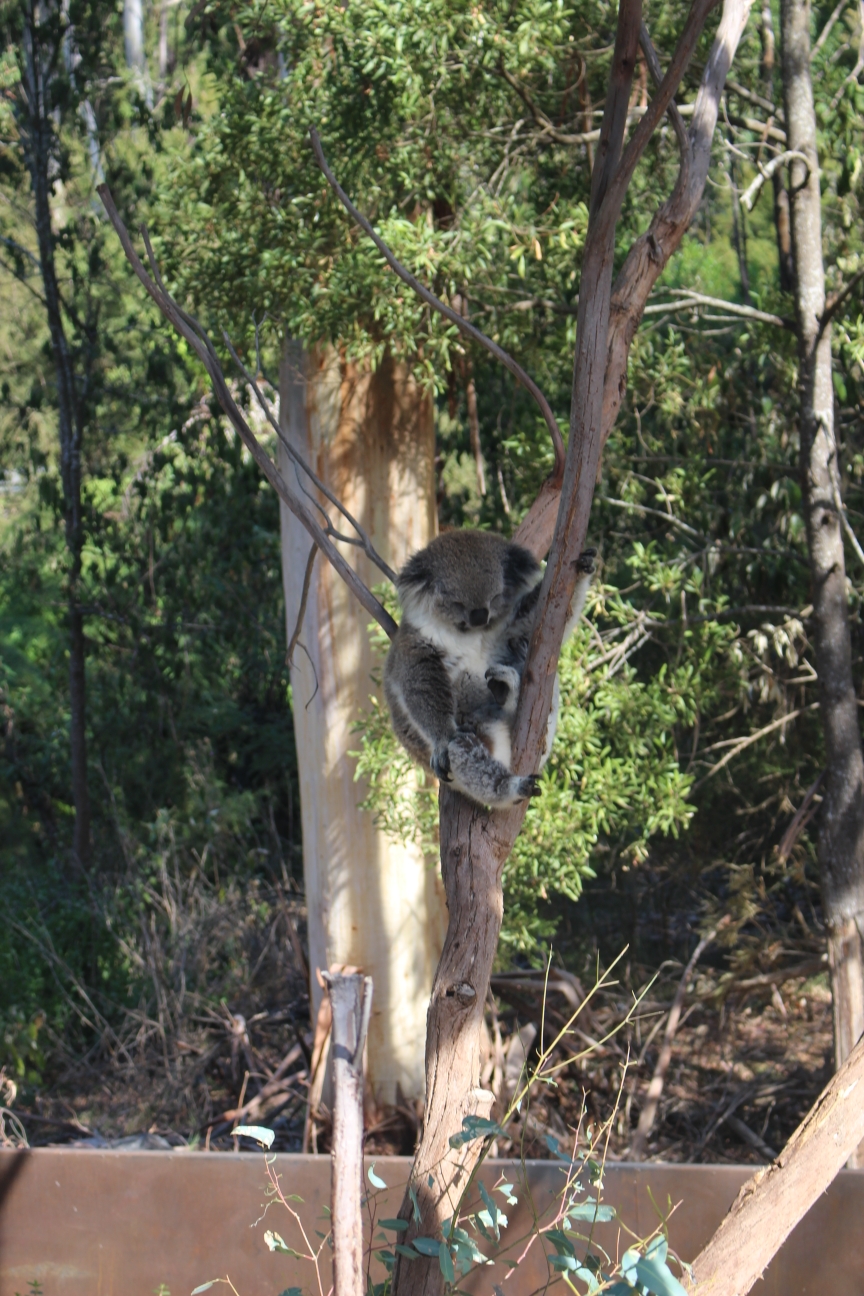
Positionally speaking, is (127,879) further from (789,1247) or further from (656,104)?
(656,104)

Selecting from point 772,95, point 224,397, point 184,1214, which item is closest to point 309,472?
point 224,397

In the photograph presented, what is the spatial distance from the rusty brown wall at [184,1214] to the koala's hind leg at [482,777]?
4.64 ft

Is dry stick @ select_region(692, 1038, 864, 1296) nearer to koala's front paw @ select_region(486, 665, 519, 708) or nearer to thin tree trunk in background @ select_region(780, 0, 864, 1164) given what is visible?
koala's front paw @ select_region(486, 665, 519, 708)

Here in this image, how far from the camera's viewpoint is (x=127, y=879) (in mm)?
7605

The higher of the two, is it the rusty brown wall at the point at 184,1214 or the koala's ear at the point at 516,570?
the koala's ear at the point at 516,570

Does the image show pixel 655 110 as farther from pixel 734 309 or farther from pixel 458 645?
pixel 734 309

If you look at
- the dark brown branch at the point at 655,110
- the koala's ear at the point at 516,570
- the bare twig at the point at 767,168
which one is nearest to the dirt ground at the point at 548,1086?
the koala's ear at the point at 516,570

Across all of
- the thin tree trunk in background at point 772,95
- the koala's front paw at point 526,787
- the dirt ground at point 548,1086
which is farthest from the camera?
the thin tree trunk in background at point 772,95

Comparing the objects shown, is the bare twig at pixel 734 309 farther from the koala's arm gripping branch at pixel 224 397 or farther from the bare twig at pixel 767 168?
the koala's arm gripping branch at pixel 224 397

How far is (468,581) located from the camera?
124 inches

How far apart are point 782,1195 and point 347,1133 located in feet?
2.74

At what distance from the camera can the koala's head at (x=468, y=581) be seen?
3.15 m

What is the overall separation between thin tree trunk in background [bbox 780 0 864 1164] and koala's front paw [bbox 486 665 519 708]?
74.5 inches

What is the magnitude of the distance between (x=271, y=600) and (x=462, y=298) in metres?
4.70
